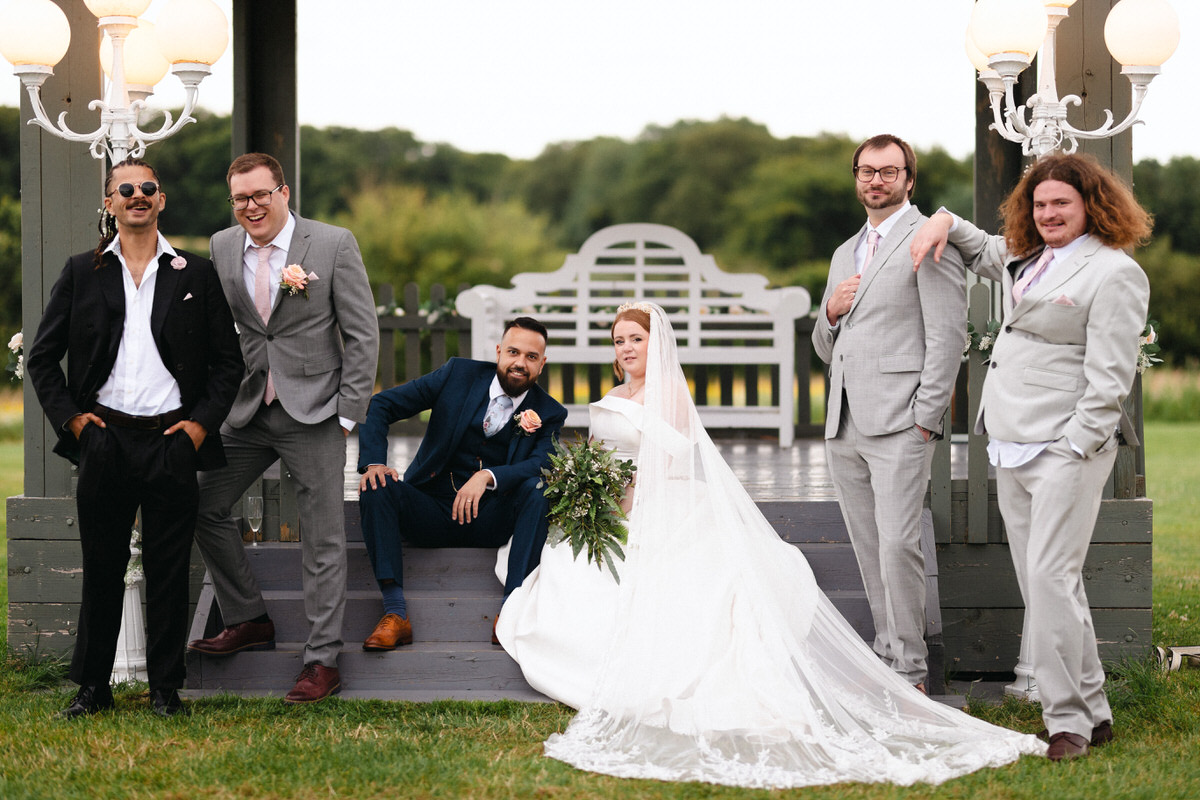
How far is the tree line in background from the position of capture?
21.2m

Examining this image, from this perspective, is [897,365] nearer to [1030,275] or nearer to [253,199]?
[1030,275]

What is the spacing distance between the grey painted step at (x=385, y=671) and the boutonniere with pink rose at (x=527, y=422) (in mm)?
879

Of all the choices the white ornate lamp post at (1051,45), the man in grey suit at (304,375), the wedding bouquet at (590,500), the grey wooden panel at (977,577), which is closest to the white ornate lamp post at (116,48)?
the man in grey suit at (304,375)

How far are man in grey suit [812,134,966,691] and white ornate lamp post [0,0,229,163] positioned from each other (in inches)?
104

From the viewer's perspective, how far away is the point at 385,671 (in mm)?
4707

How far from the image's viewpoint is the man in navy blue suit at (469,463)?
4.84m

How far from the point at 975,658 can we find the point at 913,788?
178 cm

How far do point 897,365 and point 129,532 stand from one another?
108 inches

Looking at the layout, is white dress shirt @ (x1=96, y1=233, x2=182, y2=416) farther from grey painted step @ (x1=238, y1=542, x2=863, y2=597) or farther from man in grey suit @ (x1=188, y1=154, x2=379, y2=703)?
grey painted step @ (x1=238, y1=542, x2=863, y2=597)

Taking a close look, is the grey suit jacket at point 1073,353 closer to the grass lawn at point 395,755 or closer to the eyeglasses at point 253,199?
the grass lawn at point 395,755

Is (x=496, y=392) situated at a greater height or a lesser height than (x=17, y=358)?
lesser

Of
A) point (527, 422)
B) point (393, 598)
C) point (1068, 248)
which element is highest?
point (1068, 248)

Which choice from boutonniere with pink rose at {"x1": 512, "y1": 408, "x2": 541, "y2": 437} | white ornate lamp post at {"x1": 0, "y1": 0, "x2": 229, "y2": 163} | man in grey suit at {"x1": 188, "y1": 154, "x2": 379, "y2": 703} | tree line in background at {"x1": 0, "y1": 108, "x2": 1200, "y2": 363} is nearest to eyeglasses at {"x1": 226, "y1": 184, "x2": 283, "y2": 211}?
man in grey suit at {"x1": 188, "y1": 154, "x2": 379, "y2": 703}

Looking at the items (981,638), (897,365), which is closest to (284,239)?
(897,365)
